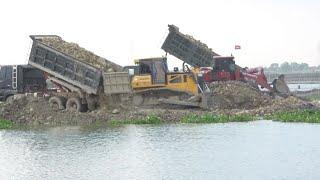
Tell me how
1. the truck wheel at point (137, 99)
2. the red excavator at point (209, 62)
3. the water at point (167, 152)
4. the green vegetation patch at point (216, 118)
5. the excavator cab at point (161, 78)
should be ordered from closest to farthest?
the water at point (167, 152)
the green vegetation patch at point (216, 118)
the truck wheel at point (137, 99)
the excavator cab at point (161, 78)
the red excavator at point (209, 62)

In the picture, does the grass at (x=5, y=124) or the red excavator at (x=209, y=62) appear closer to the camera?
the grass at (x=5, y=124)

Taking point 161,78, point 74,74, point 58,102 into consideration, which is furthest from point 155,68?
point 58,102

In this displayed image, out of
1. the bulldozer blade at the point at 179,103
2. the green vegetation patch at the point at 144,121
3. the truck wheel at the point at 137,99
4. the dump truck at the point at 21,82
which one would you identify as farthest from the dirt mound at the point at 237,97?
the dump truck at the point at 21,82

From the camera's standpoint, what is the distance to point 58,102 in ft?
115

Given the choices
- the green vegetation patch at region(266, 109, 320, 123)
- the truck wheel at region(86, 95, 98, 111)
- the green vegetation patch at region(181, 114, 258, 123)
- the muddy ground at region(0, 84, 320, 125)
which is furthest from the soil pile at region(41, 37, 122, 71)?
the green vegetation patch at region(266, 109, 320, 123)

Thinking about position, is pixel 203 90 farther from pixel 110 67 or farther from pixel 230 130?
pixel 230 130

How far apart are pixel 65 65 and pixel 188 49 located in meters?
11.9

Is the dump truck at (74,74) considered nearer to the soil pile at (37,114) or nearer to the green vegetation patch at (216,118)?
the soil pile at (37,114)

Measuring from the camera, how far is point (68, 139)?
2630 centimetres

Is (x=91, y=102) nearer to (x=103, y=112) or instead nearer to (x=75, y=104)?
(x=75, y=104)

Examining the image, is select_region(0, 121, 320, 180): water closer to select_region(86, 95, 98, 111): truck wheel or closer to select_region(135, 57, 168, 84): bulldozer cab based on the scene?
select_region(86, 95, 98, 111): truck wheel

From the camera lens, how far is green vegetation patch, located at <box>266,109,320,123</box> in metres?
30.4

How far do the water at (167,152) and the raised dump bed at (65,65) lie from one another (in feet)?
13.3

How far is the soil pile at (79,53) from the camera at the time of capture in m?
34.5
